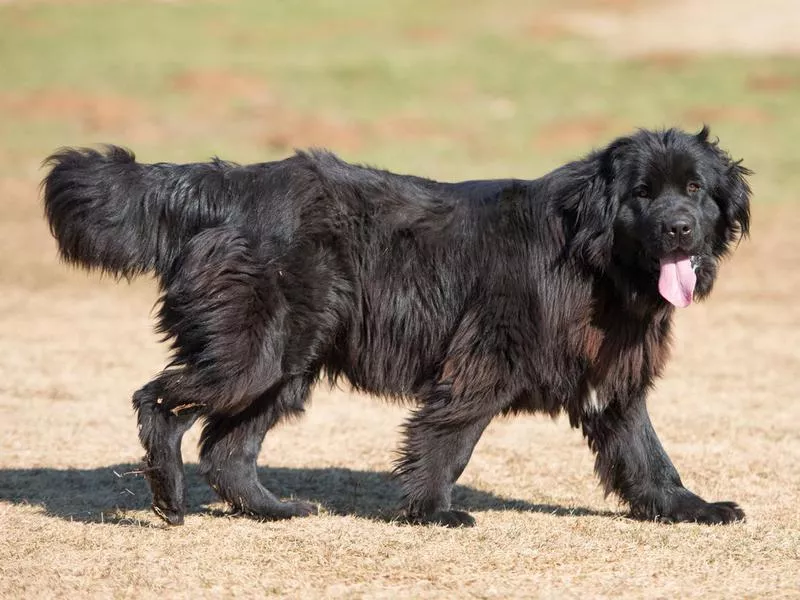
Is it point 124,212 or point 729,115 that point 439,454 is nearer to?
point 124,212

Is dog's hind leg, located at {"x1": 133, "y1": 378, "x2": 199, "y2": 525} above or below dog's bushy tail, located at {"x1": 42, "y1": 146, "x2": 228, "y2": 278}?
below

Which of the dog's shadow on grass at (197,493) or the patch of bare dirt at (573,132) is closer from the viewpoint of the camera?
the dog's shadow on grass at (197,493)

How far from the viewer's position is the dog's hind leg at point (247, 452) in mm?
6438

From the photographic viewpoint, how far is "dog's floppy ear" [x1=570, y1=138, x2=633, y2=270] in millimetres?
6141

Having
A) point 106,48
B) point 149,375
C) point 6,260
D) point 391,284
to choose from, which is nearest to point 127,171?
point 391,284

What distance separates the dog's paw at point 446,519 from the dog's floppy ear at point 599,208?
1503mm

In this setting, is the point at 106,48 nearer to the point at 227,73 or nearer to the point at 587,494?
the point at 227,73

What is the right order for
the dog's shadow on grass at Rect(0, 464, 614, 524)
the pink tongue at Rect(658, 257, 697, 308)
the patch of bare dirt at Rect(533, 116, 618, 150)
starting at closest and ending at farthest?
the pink tongue at Rect(658, 257, 697, 308) < the dog's shadow on grass at Rect(0, 464, 614, 524) < the patch of bare dirt at Rect(533, 116, 618, 150)

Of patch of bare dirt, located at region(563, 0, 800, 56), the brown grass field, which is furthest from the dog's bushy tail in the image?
patch of bare dirt, located at region(563, 0, 800, 56)

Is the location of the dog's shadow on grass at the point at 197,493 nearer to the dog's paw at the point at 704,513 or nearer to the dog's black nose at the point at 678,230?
the dog's paw at the point at 704,513

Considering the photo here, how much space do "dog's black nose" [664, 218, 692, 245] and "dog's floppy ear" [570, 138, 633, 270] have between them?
319 millimetres

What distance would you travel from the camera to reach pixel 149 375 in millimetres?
10805

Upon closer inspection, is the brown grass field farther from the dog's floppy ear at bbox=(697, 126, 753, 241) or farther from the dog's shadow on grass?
the dog's floppy ear at bbox=(697, 126, 753, 241)

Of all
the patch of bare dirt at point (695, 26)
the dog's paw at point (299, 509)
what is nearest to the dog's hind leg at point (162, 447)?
the dog's paw at point (299, 509)
